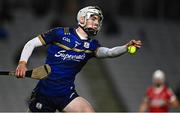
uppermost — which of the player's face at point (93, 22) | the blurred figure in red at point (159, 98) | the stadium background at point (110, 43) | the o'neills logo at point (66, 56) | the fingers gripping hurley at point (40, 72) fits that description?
the player's face at point (93, 22)

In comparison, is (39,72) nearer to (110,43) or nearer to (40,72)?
(40,72)

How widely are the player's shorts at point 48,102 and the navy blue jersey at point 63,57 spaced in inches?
2.1

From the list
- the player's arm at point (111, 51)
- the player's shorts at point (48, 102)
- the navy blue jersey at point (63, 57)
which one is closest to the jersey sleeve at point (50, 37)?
the navy blue jersey at point (63, 57)

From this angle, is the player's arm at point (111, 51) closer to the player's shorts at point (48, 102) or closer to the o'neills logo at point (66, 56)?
the o'neills logo at point (66, 56)

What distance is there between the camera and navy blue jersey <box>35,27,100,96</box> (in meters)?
7.59

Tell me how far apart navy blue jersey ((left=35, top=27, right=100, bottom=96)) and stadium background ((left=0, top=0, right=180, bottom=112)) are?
7.51m

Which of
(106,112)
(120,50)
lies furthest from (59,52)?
(106,112)

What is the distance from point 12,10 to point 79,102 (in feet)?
31.1

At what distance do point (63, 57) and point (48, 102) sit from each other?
0.53m

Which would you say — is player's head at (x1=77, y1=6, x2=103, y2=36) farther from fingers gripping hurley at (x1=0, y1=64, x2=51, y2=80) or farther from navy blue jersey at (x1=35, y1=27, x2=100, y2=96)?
fingers gripping hurley at (x1=0, y1=64, x2=51, y2=80)

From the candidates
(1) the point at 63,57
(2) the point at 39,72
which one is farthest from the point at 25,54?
(1) the point at 63,57

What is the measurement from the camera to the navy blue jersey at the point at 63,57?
759 cm

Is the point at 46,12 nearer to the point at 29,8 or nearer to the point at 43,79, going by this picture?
the point at 29,8

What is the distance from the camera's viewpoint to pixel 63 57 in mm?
7582
